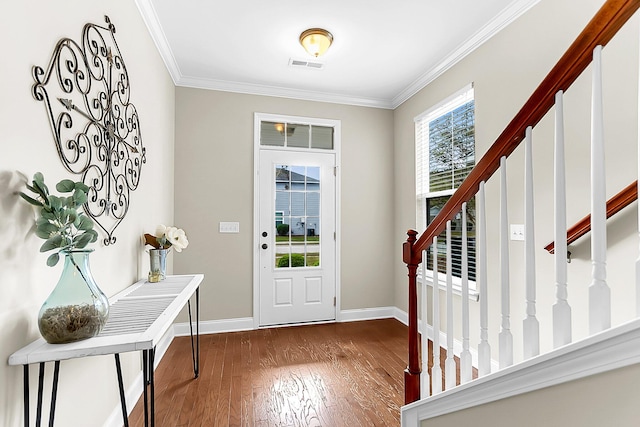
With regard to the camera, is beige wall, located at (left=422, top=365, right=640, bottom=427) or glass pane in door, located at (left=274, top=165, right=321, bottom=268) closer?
beige wall, located at (left=422, top=365, right=640, bottom=427)

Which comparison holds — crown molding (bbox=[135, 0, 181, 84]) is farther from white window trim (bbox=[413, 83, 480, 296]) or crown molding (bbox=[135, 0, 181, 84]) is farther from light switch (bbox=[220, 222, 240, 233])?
white window trim (bbox=[413, 83, 480, 296])

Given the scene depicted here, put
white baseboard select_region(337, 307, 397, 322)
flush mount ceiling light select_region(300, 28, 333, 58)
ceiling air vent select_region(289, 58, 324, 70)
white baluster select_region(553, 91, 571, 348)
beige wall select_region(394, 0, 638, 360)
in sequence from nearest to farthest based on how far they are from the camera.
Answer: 1. white baluster select_region(553, 91, 571, 348)
2. beige wall select_region(394, 0, 638, 360)
3. flush mount ceiling light select_region(300, 28, 333, 58)
4. ceiling air vent select_region(289, 58, 324, 70)
5. white baseboard select_region(337, 307, 397, 322)

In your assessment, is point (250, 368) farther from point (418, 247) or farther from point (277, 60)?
point (277, 60)

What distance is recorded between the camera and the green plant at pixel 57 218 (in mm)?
1051

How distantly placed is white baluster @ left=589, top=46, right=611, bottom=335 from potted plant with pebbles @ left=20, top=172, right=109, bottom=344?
152cm

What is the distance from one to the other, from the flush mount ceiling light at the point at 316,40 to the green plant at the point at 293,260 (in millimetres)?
2117

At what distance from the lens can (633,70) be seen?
1596 mm

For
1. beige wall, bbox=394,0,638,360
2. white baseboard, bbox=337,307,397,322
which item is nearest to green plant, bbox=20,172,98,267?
beige wall, bbox=394,0,638,360

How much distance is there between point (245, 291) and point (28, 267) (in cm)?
251

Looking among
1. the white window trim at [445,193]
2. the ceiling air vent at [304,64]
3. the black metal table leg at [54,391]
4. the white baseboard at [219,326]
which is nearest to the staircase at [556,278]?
the white window trim at [445,193]

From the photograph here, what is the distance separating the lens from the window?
110 inches

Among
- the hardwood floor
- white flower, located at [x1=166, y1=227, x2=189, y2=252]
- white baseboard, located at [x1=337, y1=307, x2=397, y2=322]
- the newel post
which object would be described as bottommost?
the hardwood floor

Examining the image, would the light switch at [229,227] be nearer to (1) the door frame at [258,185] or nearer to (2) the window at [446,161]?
(1) the door frame at [258,185]

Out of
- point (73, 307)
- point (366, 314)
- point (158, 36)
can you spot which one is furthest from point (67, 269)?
point (366, 314)
